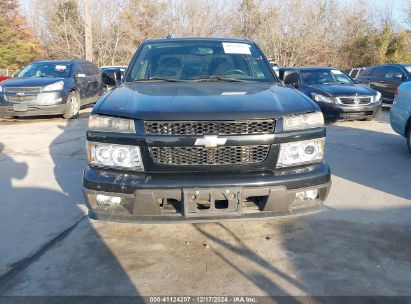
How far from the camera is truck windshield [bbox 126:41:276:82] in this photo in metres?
4.50

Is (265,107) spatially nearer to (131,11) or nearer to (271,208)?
(271,208)

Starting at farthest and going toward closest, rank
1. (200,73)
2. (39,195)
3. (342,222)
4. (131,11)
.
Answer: (131,11), (39,195), (200,73), (342,222)

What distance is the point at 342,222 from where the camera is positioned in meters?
4.14

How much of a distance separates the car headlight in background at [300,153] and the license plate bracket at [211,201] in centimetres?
47

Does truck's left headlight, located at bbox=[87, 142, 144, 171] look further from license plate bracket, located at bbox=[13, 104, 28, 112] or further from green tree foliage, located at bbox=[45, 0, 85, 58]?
green tree foliage, located at bbox=[45, 0, 85, 58]

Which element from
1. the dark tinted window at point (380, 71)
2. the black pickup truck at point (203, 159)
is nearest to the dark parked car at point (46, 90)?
the black pickup truck at point (203, 159)

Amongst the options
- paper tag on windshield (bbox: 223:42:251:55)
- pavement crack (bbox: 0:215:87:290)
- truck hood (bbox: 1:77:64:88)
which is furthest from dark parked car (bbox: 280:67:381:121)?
pavement crack (bbox: 0:215:87:290)

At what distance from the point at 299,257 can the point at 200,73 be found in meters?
2.17

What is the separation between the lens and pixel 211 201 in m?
3.10

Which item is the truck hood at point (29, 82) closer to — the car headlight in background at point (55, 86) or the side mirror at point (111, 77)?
the car headlight in background at point (55, 86)

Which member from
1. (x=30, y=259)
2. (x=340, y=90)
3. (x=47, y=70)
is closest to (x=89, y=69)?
(x=47, y=70)

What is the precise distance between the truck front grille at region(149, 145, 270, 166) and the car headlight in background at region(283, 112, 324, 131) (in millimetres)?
245

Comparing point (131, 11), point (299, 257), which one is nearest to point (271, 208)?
point (299, 257)

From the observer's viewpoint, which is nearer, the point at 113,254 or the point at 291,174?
the point at 291,174
